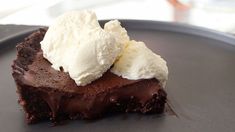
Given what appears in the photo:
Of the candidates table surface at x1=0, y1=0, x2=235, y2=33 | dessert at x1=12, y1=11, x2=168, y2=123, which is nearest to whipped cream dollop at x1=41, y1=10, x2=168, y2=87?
dessert at x1=12, y1=11, x2=168, y2=123

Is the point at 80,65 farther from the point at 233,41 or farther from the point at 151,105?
the point at 233,41

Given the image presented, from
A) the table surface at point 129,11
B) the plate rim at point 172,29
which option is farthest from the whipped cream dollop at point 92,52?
the table surface at point 129,11

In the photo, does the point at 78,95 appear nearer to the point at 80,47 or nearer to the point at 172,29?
the point at 80,47

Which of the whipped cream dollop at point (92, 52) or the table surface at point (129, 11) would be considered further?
the table surface at point (129, 11)

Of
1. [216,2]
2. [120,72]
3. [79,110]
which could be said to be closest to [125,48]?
[120,72]

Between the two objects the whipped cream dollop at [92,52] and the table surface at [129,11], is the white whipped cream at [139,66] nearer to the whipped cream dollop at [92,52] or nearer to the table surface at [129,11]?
the whipped cream dollop at [92,52]

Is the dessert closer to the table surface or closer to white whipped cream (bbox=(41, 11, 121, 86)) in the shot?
white whipped cream (bbox=(41, 11, 121, 86))

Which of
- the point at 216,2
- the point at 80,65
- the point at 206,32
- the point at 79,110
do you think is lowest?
the point at 79,110
